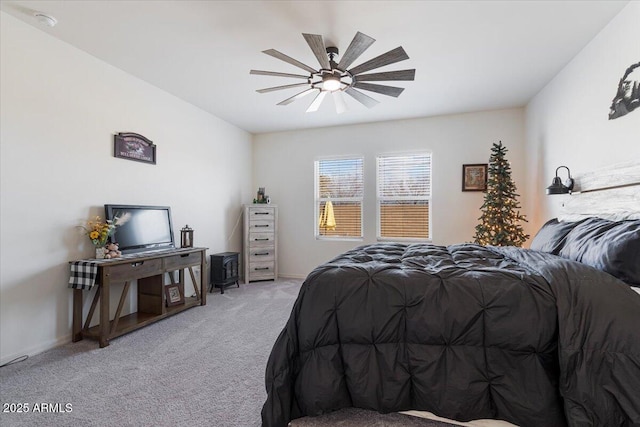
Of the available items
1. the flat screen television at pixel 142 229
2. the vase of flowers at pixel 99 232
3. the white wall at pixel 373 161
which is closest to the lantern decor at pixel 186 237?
the flat screen television at pixel 142 229

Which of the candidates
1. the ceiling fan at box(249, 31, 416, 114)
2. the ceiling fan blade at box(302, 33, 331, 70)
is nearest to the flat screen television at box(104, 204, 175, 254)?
the ceiling fan at box(249, 31, 416, 114)

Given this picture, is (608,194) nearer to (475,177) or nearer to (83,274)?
(475,177)

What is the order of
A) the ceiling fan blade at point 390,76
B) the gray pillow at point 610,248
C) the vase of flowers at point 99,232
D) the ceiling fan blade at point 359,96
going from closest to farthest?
the gray pillow at point 610,248
the ceiling fan blade at point 390,76
the vase of flowers at point 99,232
the ceiling fan blade at point 359,96

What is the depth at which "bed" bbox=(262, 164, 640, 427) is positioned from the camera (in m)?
1.21

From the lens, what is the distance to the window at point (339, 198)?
5.02m

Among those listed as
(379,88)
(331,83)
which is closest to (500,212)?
(379,88)

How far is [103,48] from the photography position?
2.71m

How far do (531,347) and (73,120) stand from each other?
384 cm

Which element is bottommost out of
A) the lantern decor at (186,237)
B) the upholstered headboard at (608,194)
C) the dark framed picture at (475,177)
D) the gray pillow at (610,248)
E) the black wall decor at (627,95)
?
the lantern decor at (186,237)

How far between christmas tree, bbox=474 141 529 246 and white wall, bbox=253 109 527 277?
58 centimetres

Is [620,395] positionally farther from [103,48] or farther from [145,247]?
[103,48]

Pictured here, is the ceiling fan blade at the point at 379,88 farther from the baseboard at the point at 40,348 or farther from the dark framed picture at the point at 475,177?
the baseboard at the point at 40,348

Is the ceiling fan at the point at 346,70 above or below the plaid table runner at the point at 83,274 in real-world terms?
above

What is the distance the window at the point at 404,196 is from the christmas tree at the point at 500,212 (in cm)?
97
